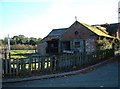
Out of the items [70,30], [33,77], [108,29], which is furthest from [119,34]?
[33,77]

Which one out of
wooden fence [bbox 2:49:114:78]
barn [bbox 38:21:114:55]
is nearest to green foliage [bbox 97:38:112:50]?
barn [bbox 38:21:114:55]

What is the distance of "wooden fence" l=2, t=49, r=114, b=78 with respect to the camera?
12055 mm

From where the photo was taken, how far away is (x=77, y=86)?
9.61 meters

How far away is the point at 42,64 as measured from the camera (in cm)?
1305

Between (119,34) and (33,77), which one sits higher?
(119,34)

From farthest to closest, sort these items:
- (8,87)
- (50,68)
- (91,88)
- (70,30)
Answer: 1. (70,30)
2. (50,68)
3. (8,87)
4. (91,88)

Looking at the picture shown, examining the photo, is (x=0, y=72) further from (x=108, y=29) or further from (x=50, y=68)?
(x=108, y=29)

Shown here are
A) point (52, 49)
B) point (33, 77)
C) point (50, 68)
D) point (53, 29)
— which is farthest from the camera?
point (53, 29)

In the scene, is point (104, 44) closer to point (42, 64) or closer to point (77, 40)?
point (77, 40)

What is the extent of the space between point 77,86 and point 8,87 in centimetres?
313

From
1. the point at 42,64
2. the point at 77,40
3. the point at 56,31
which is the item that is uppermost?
the point at 56,31

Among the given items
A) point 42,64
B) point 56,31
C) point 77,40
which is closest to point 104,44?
point 77,40

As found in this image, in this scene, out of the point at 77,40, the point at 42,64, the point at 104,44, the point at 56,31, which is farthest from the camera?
the point at 56,31

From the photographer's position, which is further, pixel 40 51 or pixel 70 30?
pixel 40 51
